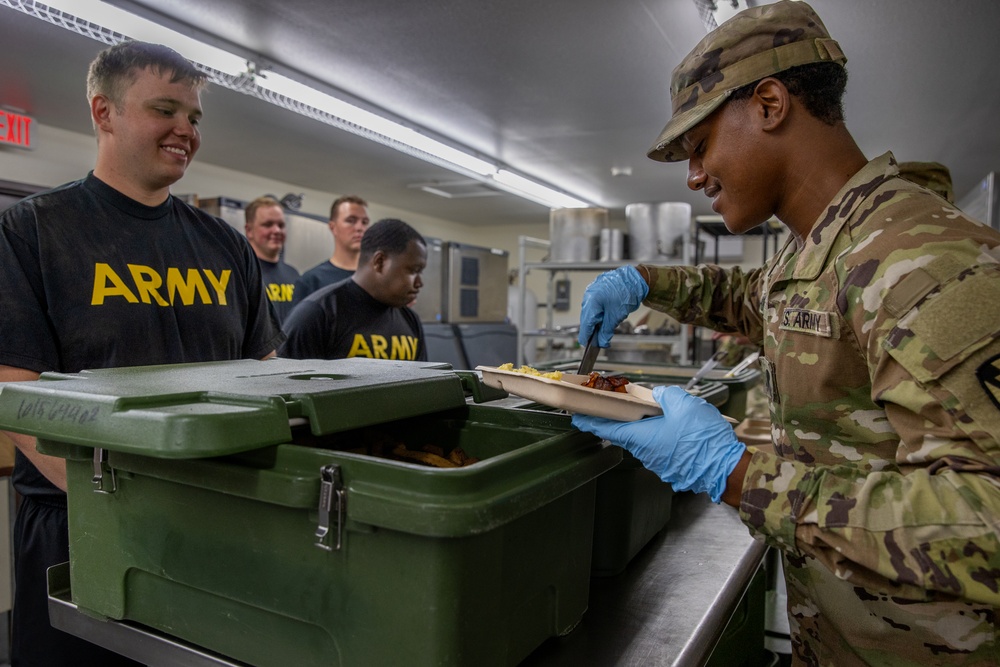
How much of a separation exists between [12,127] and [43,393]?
566cm

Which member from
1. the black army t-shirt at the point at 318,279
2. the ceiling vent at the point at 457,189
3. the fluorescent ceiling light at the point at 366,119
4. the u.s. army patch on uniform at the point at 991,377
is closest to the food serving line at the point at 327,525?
the u.s. army patch on uniform at the point at 991,377

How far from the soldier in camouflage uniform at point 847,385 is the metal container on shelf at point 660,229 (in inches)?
137

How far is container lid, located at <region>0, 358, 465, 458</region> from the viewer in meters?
0.78

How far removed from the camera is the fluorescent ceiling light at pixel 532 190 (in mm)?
7215

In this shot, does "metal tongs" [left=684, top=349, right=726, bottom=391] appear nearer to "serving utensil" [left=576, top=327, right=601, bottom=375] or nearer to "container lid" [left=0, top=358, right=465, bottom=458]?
"serving utensil" [left=576, top=327, right=601, bottom=375]

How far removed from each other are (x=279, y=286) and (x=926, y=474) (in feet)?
13.2

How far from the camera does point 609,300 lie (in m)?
1.68

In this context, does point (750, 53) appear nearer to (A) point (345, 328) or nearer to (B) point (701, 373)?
(B) point (701, 373)

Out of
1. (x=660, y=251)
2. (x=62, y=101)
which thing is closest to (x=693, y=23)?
(x=660, y=251)

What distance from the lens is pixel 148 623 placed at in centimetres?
100

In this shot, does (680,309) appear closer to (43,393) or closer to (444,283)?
(43,393)

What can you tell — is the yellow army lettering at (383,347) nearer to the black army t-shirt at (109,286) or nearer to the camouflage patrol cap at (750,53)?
the black army t-shirt at (109,286)

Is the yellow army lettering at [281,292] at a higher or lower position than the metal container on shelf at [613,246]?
lower

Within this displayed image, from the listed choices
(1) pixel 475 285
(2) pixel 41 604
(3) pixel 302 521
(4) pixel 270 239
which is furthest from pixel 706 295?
(1) pixel 475 285
